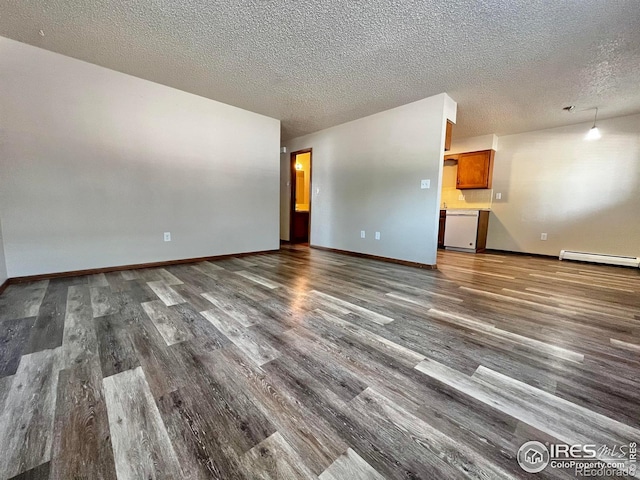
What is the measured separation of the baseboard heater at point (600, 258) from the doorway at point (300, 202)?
4506mm

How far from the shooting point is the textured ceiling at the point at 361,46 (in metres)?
1.83

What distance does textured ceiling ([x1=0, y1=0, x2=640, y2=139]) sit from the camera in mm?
1827

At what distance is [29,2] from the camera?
181 centimetres

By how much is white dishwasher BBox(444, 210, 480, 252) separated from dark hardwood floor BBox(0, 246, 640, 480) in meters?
2.56

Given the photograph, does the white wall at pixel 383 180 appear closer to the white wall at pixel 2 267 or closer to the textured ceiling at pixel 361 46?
the textured ceiling at pixel 361 46

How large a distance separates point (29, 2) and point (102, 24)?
402 millimetres

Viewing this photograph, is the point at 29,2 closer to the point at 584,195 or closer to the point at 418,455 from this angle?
the point at 418,455

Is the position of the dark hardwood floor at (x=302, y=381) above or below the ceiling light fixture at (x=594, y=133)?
below

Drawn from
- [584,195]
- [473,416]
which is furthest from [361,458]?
[584,195]

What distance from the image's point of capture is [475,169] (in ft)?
16.2

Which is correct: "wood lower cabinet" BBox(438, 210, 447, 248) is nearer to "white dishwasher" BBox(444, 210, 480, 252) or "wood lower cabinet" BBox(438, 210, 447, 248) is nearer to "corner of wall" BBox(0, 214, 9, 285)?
"white dishwasher" BBox(444, 210, 480, 252)

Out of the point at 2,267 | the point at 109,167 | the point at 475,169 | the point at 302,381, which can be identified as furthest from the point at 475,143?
the point at 2,267

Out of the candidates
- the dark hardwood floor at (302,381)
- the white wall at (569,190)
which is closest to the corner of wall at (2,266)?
the dark hardwood floor at (302,381)

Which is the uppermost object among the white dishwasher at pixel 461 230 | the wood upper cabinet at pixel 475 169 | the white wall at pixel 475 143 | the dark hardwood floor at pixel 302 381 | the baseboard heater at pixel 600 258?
the white wall at pixel 475 143
